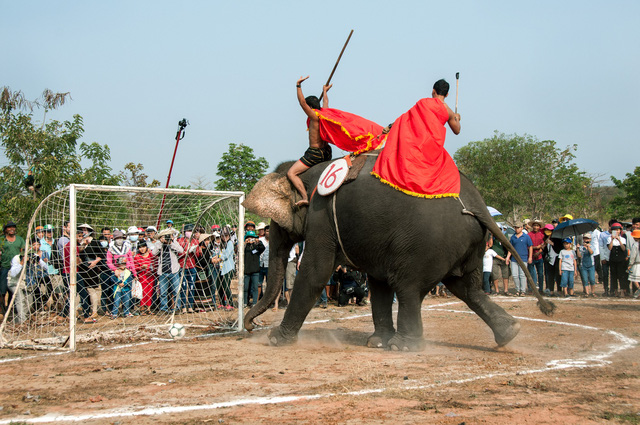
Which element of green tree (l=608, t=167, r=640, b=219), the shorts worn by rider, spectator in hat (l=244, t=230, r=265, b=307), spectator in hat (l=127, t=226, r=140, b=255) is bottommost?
spectator in hat (l=244, t=230, r=265, b=307)

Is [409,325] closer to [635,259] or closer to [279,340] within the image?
[279,340]

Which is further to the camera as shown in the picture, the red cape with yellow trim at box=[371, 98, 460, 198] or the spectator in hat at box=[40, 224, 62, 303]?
the spectator in hat at box=[40, 224, 62, 303]

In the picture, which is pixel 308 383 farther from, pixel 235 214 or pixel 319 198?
pixel 235 214

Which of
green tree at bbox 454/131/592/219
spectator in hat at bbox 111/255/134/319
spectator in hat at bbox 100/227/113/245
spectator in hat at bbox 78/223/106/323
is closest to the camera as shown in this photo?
spectator in hat at bbox 78/223/106/323

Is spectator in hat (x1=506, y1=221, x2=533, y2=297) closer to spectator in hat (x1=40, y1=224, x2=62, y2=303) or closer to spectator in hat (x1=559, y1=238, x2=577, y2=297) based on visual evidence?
spectator in hat (x1=559, y1=238, x2=577, y2=297)

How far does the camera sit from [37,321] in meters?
10.5

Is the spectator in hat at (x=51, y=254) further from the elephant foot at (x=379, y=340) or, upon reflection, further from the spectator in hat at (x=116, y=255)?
the elephant foot at (x=379, y=340)

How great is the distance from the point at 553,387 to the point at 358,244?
3.11 metres

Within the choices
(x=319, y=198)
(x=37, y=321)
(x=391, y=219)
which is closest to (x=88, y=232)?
(x=37, y=321)

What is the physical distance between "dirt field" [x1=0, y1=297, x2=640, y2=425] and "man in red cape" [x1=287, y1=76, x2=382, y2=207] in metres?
2.51

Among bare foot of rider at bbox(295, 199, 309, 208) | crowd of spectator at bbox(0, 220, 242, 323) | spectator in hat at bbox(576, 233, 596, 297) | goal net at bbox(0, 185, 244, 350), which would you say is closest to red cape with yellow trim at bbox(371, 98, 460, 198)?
bare foot of rider at bbox(295, 199, 309, 208)

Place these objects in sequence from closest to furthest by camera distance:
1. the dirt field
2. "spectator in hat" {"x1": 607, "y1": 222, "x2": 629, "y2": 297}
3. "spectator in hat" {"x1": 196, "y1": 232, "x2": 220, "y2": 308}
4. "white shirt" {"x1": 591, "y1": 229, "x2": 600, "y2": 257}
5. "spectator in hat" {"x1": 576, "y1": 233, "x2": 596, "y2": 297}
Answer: the dirt field, "spectator in hat" {"x1": 196, "y1": 232, "x2": 220, "y2": 308}, "spectator in hat" {"x1": 607, "y1": 222, "x2": 629, "y2": 297}, "spectator in hat" {"x1": 576, "y1": 233, "x2": 596, "y2": 297}, "white shirt" {"x1": 591, "y1": 229, "x2": 600, "y2": 257}

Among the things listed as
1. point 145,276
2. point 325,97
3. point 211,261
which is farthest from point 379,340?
Answer: point 145,276

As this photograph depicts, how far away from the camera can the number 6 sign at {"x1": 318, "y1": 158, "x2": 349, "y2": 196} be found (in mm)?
8117
